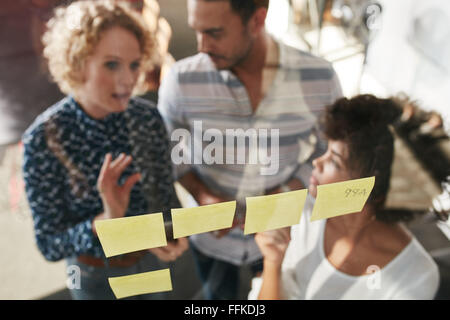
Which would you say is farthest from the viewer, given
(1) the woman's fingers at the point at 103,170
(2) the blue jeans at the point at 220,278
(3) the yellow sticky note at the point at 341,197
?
(2) the blue jeans at the point at 220,278

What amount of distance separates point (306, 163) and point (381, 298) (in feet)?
1.31

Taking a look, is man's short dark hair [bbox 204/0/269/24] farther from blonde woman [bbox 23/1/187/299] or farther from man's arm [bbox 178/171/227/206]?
man's arm [bbox 178/171/227/206]

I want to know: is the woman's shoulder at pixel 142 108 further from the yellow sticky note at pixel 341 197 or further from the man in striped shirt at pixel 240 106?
the yellow sticky note at pixel 341 197

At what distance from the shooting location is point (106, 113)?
0.59 meters

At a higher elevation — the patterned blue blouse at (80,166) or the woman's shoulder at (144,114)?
the woman's shoulder at (144,114)

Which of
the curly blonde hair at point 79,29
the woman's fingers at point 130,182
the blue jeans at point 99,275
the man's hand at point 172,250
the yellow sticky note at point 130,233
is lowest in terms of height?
the blue jeans at point 99,275

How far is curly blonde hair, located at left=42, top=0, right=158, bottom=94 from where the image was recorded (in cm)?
52

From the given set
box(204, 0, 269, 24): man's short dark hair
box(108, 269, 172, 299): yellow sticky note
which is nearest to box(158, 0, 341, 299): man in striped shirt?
box(204, 0, 269, 24): man's short dark hair

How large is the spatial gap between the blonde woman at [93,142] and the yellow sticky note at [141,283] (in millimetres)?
46

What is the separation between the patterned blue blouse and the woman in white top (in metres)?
0.28

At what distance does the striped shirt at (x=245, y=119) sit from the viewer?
0.62 m

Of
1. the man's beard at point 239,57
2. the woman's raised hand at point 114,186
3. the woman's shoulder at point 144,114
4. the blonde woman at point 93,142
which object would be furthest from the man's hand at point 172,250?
the man's beard at point 239,57

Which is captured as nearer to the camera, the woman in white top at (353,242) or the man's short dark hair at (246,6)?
the man's short dark hair at (246,6)

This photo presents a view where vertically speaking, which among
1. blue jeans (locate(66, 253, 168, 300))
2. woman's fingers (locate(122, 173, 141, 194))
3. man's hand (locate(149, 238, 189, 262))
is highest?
woman's fingers (locate(122, 173, 141, 194))
